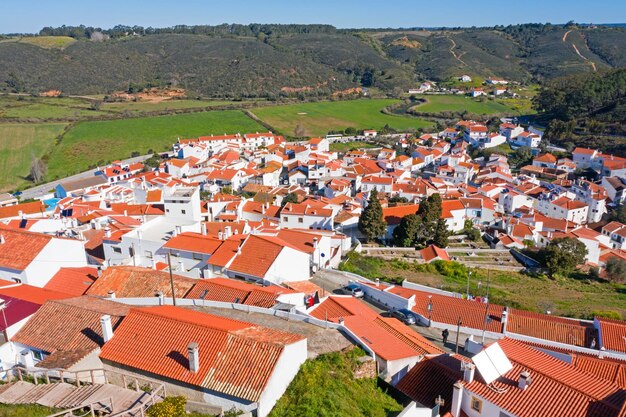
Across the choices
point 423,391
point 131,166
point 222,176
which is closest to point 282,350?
point 423,391

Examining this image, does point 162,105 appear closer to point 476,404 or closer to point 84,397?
point 84,397

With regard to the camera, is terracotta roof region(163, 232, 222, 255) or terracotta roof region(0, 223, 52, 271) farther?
terracotta roof region(163, 232, 222, 255)

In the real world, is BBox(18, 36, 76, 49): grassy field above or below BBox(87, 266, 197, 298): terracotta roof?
above

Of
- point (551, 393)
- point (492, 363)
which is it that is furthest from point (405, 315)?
point (551, 393)

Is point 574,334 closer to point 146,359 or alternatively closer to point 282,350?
point 282,350

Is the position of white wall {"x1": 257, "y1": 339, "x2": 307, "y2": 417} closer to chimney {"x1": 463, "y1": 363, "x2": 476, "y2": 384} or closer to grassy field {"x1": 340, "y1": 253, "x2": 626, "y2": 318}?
chimney {"x1": 463, "y1": 363, "x2": 476, "y2": 384}

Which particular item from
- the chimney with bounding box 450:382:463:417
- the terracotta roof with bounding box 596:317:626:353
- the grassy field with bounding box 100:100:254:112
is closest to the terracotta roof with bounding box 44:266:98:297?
the chimney with bounding box 450:382:463:417

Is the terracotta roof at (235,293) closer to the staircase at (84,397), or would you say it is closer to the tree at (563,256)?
the staircase at (84,397)
